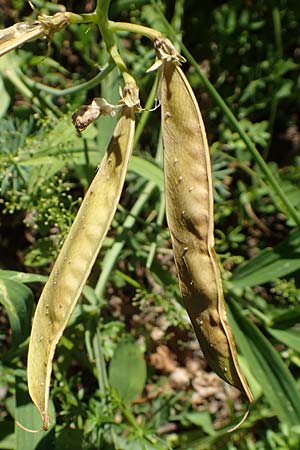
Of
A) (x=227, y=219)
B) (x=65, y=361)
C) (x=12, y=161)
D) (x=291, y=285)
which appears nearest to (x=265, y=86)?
(x=227, y=219)

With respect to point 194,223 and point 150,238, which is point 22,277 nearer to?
point 150,238

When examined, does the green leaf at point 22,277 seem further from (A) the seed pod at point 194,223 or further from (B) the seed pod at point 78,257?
(A) the seed pod at point 194,223

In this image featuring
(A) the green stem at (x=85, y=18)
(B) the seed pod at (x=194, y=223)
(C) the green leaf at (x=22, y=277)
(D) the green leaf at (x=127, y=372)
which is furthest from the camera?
(D) the green leaf at (x=127, y=372)

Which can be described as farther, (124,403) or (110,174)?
(124,403)

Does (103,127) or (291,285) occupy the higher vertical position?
(103,127)

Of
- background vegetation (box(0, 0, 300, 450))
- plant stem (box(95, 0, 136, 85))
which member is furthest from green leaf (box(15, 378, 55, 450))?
plant stem (box(95, 0, 136, 85))

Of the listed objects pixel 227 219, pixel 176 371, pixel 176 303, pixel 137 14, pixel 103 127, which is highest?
pixel 137 14

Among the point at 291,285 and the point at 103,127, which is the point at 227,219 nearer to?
the point at 291,285

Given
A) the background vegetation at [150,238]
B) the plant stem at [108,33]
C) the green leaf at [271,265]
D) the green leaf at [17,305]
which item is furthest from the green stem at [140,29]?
the green leaf at [271,265]
